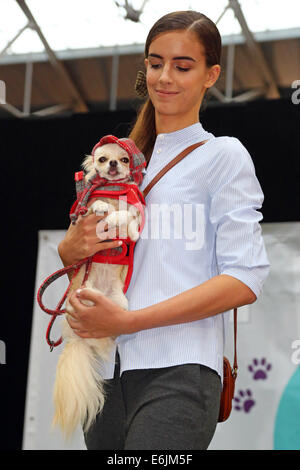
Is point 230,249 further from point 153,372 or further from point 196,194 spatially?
point 153,372

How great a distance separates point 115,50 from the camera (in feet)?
16.8

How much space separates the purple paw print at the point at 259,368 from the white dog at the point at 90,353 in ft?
6.68

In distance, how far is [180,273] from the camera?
132 cm

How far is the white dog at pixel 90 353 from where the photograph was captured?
1378mm

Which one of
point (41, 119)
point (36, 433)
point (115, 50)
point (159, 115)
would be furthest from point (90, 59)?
point (159, 115)

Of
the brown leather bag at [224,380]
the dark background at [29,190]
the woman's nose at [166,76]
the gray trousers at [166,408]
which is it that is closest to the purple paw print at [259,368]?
the dark background at [29,190]

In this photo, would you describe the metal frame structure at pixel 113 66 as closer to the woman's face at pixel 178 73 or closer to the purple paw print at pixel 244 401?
the purple paw print at pixel 244 401

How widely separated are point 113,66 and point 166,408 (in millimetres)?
4275

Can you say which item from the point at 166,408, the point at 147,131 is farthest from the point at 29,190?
the point at 166,408

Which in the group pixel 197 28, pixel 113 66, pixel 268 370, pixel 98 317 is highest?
pixel 113 66

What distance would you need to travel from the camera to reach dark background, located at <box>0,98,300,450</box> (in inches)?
148

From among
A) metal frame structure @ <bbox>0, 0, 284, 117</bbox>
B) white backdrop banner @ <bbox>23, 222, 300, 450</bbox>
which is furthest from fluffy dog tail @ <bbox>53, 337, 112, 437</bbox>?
metal frame structure @ <bbox>0, 0, 284, 117</bbox>

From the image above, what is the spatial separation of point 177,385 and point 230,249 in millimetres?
274

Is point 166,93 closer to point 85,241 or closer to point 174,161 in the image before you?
point 174,161
